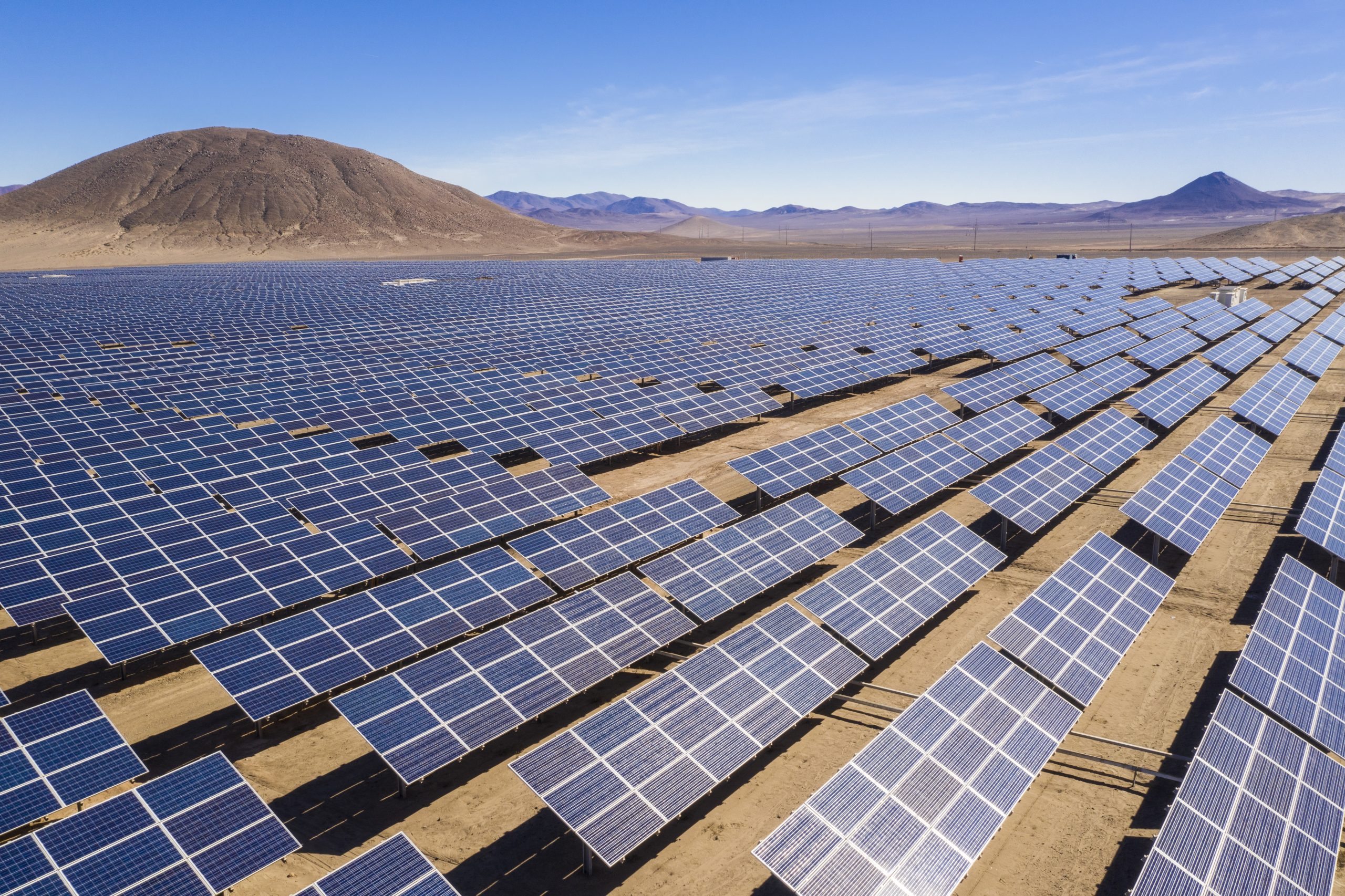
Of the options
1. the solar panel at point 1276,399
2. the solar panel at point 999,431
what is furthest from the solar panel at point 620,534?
the solar panel at point 1276,399

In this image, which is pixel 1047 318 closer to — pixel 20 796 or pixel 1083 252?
pixel 20 796

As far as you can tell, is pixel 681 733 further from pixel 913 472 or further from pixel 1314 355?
pixel 1314 355

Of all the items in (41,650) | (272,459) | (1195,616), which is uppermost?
(272,459)

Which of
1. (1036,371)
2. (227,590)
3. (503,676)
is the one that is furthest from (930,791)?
(1036,371)

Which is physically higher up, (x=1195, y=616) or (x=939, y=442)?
(x=939, y=442)

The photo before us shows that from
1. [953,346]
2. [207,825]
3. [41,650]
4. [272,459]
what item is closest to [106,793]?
[207,825]

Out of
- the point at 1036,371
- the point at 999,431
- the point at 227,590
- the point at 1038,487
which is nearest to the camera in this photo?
the point at 227,590
